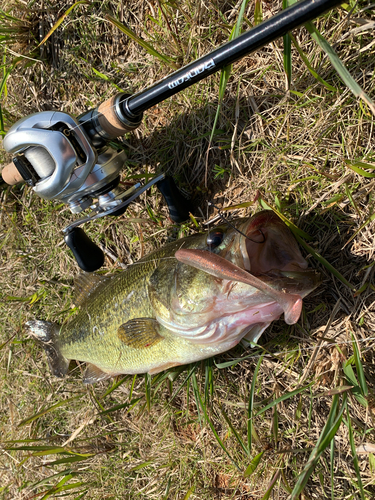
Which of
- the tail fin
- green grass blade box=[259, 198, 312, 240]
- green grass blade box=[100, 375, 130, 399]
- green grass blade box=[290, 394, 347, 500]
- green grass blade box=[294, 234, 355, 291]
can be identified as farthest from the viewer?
the tail fin

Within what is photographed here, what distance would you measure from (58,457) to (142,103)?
121 inches

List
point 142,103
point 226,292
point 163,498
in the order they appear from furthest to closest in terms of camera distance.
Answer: point 163,498
point 142,103
point 226,292

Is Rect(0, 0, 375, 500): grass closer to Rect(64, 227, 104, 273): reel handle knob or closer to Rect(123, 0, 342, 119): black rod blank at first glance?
Rect(123, 0, 342, 119): black rod blank

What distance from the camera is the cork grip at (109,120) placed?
227 cm

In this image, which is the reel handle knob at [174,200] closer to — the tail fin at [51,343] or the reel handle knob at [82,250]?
the reel handle knob at [82,250]

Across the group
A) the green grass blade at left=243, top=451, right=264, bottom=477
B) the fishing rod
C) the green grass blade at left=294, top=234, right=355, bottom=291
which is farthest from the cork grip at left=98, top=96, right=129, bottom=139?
the green grass blade at left=243, top=451, right=264, bottom=477

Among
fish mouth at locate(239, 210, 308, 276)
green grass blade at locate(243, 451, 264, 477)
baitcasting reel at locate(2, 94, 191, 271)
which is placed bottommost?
green grass blade at locate(243, 451, 264, 477)

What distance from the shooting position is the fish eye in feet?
6.26

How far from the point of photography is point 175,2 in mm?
2578

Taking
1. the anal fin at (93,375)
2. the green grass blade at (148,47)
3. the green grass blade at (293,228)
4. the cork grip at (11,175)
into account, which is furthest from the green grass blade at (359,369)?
the cork grip at (11,175)

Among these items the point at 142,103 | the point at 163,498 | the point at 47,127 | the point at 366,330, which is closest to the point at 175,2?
the point at 142,103

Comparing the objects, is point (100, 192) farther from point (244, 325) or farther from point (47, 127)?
point (244, 325)

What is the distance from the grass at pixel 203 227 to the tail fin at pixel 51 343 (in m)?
0.16

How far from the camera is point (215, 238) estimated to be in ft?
6.30
